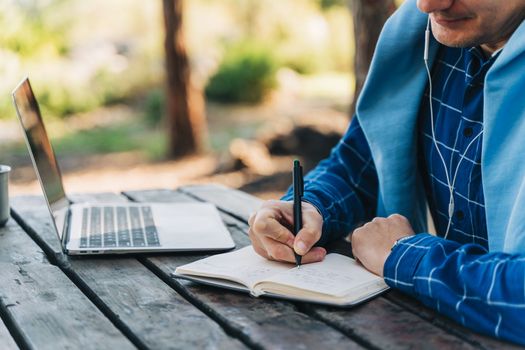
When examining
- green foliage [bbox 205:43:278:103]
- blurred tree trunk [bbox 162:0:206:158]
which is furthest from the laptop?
green foliage [bbox 205:43:278:103]

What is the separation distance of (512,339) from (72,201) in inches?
59.2

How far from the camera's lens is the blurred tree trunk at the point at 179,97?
8.05 metres

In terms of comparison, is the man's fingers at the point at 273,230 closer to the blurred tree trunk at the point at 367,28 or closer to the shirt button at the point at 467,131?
the shirt button at the point at 467,131

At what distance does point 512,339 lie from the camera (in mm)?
1367

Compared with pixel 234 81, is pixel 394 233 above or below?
above

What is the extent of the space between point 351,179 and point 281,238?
488mm

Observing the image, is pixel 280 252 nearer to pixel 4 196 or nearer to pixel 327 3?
pixel 4 196

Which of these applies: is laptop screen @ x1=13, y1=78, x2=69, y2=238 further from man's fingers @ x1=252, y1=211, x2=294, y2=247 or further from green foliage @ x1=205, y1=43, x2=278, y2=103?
green foliage @ x1=205, y1=43, x2=278, y2=103

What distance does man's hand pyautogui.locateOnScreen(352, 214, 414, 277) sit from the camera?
1650 millimetres

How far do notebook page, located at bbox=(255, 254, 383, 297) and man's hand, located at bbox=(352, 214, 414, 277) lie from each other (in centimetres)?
2

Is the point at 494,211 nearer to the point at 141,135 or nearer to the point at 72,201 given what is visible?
the point at 72,201

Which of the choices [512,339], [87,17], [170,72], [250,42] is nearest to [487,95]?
[512,339]

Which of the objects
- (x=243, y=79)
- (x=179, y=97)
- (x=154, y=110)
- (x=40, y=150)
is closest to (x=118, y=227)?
(x=40, y=150)

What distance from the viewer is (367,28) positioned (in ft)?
11.6
